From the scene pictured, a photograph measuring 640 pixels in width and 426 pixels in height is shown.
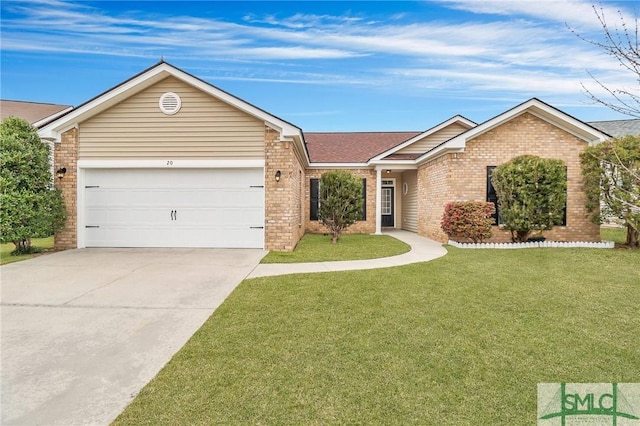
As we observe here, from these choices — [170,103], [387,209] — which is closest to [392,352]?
[170,103]

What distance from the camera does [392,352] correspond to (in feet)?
10.3

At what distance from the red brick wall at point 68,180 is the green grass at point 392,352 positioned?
706cm

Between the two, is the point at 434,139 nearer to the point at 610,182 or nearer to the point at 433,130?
the point at 433,130

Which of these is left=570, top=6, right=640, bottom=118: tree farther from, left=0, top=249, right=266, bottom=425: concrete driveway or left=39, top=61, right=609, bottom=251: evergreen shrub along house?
left=39, top=61, right=609, bottom=251: evergreen shrub along house

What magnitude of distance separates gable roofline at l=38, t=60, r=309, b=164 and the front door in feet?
30.5

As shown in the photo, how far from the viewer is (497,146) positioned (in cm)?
1088

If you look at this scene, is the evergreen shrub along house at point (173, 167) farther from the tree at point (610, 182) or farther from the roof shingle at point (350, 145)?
the tree at point (610, 182)

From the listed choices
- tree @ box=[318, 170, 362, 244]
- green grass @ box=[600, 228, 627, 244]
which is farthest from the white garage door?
green grass @ box=[600, 228, 627, 244]

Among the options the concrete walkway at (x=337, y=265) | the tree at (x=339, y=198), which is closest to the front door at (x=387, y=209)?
the tree at (x=339, y=198)

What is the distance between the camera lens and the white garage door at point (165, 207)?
9461mm

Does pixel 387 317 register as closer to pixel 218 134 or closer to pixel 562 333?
pixel 562 333

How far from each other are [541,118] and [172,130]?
11738mm

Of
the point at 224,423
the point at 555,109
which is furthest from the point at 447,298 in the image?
the point at 555,109

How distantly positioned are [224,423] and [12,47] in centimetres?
1815
